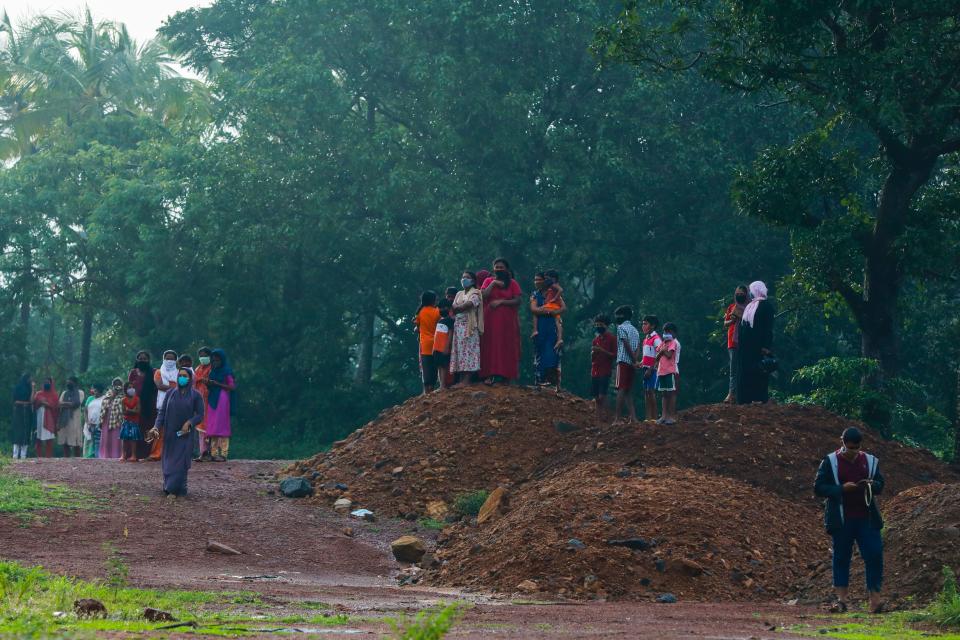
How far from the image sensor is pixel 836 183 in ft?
63.6

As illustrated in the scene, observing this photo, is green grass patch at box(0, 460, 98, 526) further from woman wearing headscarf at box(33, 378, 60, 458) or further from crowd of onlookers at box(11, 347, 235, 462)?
woman wearing headscarf at box(33, 378, 60, 458)

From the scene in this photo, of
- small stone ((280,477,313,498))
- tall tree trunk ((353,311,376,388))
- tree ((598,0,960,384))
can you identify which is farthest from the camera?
tall tree trunk ((353,311,376,388))

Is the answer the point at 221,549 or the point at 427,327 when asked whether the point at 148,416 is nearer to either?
the point at 427,327

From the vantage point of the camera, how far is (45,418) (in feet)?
85.1

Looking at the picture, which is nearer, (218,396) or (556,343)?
(556,343)

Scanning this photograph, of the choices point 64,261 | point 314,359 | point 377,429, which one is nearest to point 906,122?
point 377,429

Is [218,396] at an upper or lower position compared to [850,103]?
lower

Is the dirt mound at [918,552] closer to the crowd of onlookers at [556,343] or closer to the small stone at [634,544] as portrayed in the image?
the small stone at [634,544]

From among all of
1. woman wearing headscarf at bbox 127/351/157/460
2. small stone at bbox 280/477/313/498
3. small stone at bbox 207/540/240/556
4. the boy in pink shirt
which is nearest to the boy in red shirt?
the boy in pink shirt

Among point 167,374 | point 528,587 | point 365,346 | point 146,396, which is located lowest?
point 528,587

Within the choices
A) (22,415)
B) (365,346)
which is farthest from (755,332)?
(365,346)

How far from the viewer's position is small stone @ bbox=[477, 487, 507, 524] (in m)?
14.7

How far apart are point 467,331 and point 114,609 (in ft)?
Result: 32.8

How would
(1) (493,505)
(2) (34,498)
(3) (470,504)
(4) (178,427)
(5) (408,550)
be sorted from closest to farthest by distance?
(5) (408,550), (1) (493,505), (2) (34,498), (4) (178,427), (3) (470,504)
